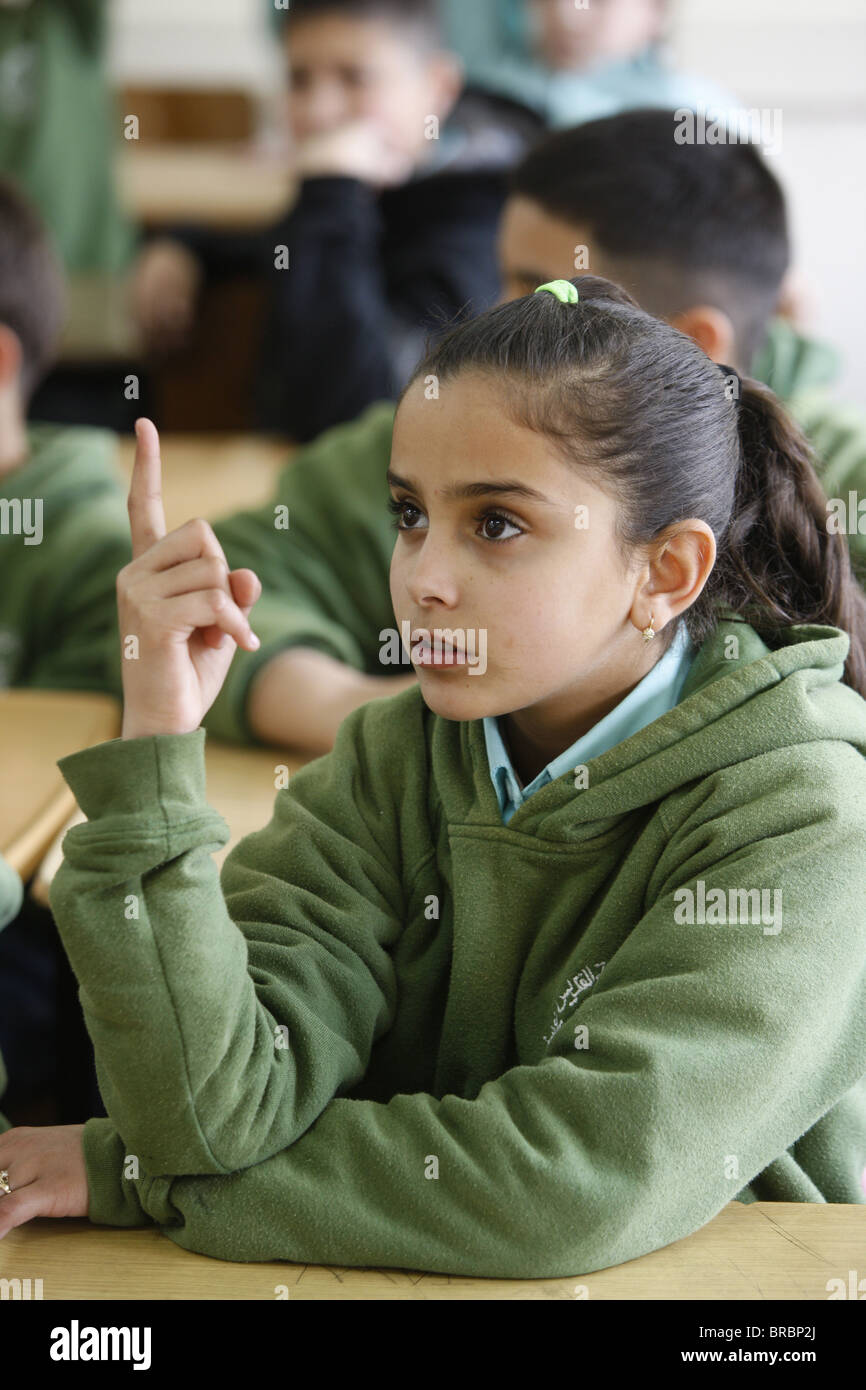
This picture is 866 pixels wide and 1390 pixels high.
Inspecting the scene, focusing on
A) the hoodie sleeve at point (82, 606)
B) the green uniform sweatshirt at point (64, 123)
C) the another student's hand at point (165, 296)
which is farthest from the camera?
the green uniform sweatshirt at point (64, 123)

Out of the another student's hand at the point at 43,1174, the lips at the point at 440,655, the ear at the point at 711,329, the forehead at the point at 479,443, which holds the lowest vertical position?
the another student's hand at the point at 43,1174

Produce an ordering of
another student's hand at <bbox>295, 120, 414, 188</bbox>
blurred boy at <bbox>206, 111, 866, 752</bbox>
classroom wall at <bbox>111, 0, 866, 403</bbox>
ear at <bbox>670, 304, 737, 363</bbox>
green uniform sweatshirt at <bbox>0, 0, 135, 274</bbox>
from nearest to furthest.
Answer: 1. ear at <bbox>670, 304, 737, 363</bbox>
2. blurred boy at <bbox>206, 111, 866, 752</bbox>
3. another student's hand at <bbox>295, 120, 414, 188</bbox>
4. green uniform sweatshirt at <bbox>0, 0, 135, 274</bbox>
5. classroom wall at <bbox>111, 0, 866, 403</bbox>

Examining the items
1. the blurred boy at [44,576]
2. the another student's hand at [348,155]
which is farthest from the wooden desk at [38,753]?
the another student's hand at [348,155]

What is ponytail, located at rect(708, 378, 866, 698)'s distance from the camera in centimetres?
104

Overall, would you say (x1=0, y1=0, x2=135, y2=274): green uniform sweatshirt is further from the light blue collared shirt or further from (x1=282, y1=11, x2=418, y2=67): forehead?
the light blue collared shirt

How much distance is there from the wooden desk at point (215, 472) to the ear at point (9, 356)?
30 cm

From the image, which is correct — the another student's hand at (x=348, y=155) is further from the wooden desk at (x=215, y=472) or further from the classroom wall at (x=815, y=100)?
the classroom wall at (x=815, y=100)

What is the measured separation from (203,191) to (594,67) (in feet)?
3.58

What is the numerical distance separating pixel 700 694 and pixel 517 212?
102 cm

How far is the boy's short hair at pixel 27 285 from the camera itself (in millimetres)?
2328

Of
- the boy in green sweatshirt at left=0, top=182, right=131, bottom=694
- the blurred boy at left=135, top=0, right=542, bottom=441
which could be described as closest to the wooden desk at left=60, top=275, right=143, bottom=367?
the blurred boy at left=135, top=0, right=542, bottom=441

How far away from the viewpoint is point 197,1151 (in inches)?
33.5

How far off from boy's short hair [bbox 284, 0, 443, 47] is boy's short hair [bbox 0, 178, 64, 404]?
121 cm

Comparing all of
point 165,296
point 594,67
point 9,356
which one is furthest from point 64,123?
point 9,356
